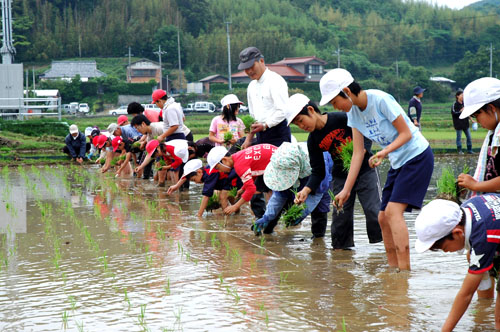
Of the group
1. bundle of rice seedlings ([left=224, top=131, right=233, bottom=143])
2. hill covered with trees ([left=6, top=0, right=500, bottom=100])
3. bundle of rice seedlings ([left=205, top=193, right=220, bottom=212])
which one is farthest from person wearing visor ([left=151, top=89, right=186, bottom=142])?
hill covered with trees ([left=6, top=0, right=500, bottom=100])

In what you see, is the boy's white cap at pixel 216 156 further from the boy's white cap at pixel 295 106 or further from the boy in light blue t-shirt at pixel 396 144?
the boy in light blue t-shirt at pixel 396 144

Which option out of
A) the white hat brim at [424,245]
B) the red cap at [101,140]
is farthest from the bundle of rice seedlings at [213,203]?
the red cap at [101,140]

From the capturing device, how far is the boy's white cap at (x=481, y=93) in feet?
11.6

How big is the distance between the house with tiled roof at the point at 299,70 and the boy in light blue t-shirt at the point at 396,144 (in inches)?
2729

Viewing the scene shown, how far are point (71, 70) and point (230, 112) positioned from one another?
66.0 metres

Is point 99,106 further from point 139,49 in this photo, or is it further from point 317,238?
point 317,238

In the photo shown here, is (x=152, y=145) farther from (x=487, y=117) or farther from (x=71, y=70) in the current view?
(x=71, y=70)

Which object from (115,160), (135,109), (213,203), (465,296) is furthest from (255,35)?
(465,296)

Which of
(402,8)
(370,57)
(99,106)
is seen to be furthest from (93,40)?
(402,8)

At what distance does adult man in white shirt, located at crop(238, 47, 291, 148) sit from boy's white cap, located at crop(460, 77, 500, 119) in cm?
329

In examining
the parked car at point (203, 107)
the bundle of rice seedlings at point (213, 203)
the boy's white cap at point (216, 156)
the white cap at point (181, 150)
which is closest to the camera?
the boy's white cap at point (216, 156)

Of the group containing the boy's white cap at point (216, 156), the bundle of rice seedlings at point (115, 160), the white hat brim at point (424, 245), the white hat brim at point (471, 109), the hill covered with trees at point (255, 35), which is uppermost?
the hill covered with trees at point (255, 35)

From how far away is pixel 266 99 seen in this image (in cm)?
699

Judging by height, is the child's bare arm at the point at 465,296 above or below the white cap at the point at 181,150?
below
